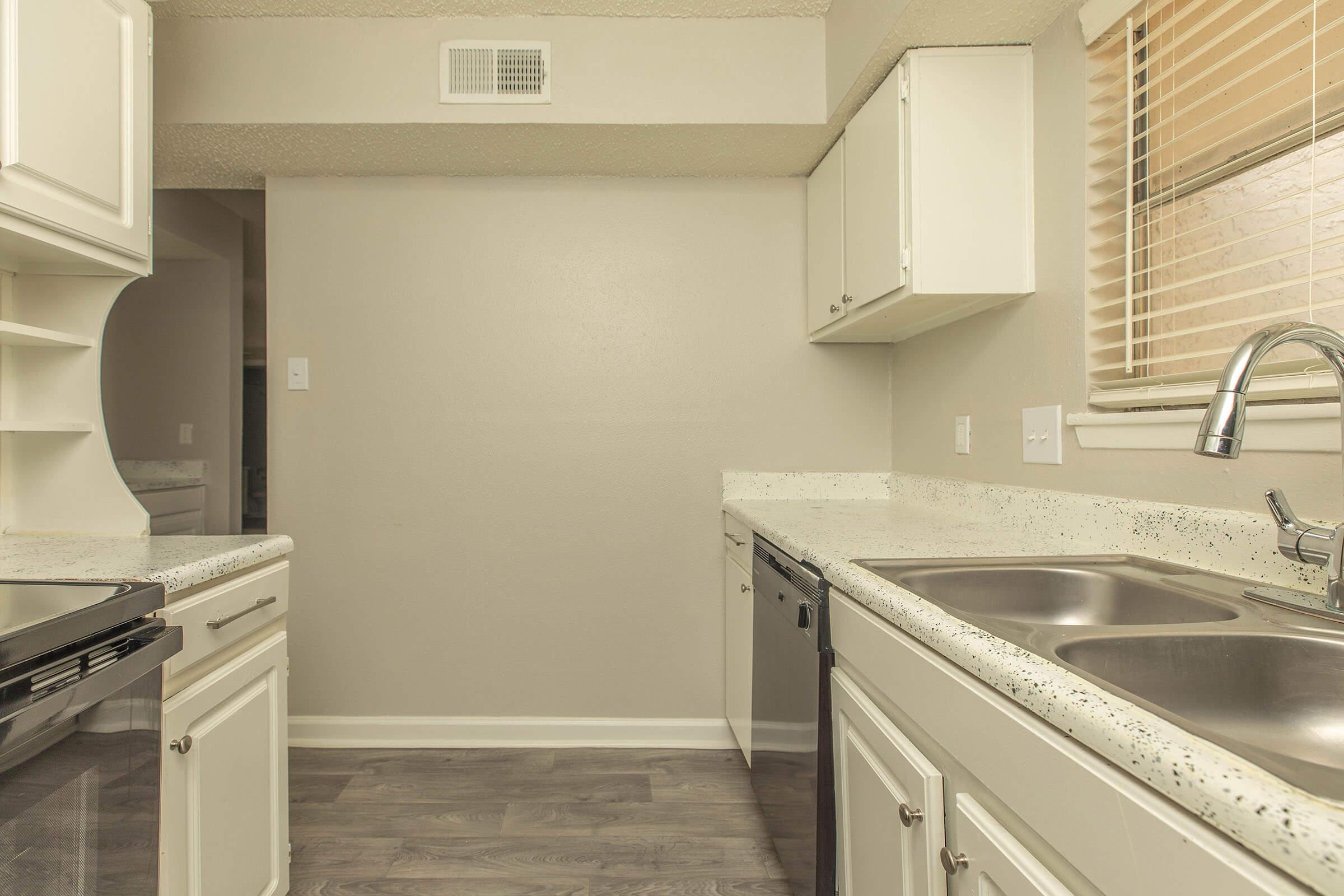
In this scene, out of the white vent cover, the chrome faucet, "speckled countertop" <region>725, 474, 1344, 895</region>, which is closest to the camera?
"speckled countertop" <region>725, 474, 1344, 895</region>

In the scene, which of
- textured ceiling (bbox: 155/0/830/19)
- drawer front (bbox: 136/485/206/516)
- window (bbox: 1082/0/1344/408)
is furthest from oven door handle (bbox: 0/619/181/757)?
drawer front (bbox: 136/485/206/516)

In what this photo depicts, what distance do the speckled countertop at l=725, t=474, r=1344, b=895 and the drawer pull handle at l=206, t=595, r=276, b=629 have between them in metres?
1.10

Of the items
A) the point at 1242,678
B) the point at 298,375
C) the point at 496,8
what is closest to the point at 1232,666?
the point at 1242,678

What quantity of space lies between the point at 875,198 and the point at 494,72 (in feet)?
3.91

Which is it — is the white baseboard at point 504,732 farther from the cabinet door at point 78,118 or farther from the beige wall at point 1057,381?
the cabinet door at point 78,118

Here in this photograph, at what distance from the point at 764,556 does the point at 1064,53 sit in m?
1.34

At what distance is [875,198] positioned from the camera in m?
1.82

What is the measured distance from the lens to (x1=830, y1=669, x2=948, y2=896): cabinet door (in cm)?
85

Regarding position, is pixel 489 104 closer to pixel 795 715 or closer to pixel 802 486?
pixel 802 486

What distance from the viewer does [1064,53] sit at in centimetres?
153

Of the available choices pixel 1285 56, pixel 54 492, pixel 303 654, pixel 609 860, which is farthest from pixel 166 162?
pixel 1285 56

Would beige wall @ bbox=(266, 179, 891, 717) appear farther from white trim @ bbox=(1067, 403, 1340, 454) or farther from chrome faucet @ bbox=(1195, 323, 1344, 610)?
chrome faucet @ bbox=(1195, 323, 1344, 610)

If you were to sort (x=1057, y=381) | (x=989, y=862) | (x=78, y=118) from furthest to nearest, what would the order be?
(x=1057, y=381), (x=78, y=118), (x=989, y=862)

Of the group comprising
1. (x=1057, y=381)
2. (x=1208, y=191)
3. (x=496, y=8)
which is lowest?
(x=1057, y=381)
